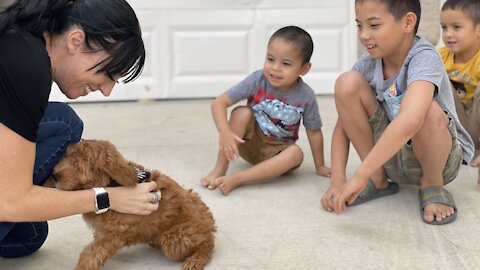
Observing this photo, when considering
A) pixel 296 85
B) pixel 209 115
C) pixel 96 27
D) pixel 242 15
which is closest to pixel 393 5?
pixel 296 85

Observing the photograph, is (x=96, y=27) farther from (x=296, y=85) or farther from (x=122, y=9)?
(x=296, y=85)

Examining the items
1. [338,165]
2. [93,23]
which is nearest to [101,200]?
[93,23]

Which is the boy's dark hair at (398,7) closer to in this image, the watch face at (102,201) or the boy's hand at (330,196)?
the boy's hand at (330,196)

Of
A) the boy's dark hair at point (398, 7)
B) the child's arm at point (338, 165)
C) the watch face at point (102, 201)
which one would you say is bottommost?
the child's arm at point (338, 165)

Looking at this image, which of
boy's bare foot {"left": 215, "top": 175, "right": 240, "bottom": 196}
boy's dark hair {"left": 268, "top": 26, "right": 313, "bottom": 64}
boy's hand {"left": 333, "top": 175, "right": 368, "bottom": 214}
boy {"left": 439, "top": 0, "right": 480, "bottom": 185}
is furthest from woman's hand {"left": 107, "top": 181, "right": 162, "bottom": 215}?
boy {"left": 439, "top": 0, "right": 480, "bottom": 185}

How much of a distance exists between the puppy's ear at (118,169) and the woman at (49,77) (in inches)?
1.1

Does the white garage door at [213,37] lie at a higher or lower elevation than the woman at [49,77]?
lower

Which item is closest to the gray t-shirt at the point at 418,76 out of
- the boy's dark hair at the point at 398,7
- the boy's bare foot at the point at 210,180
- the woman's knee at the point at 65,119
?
the boy's dark hair at the point at 398,7

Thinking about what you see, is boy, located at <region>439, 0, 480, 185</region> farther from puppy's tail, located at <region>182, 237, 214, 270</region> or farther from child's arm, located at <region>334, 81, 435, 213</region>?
puppy's tail, located at <region>182, 237, 214, 270</region>

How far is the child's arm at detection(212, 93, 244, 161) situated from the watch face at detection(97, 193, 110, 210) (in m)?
0.91

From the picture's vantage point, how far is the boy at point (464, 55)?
277cm

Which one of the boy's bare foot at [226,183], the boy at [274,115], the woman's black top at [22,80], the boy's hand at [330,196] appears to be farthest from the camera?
the boy at [274,115]

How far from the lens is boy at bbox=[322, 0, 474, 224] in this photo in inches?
76.0

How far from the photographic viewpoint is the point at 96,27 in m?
1.39
